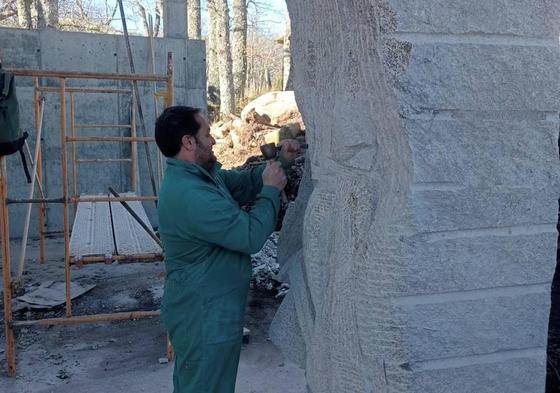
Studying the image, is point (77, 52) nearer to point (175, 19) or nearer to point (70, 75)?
point (175, 19)

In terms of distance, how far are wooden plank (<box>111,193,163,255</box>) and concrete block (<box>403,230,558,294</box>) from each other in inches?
104

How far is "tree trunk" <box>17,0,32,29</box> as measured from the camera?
554 inches

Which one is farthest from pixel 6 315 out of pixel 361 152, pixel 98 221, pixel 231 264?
pixel 361 152

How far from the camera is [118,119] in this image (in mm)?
8109

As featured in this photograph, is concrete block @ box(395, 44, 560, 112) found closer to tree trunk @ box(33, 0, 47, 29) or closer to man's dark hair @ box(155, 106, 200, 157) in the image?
man's dark hair @ box(155, 106, 200, 157)

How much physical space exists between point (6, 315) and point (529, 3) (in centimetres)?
354

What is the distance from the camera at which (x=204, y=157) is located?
2.34 meters

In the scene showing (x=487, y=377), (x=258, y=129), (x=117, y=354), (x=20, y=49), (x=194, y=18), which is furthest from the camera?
(x=194, y=18)

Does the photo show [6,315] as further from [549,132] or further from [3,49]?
[3,49]

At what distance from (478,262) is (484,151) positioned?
31 cm

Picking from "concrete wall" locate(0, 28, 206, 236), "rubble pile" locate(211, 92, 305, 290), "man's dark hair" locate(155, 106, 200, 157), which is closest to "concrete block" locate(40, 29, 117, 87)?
"concrete wall" locate(0, 28, 206, 236)

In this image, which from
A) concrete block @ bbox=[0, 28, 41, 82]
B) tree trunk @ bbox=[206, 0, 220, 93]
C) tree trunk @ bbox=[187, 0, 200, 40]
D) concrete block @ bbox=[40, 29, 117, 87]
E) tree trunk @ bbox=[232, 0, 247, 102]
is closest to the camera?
concrete block @ bbox=[0, 28, 41, 82]

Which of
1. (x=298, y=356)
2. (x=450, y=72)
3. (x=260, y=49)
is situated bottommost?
(x=298, y=356)

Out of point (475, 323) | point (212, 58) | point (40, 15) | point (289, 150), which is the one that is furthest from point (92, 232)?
point (212, 58)
